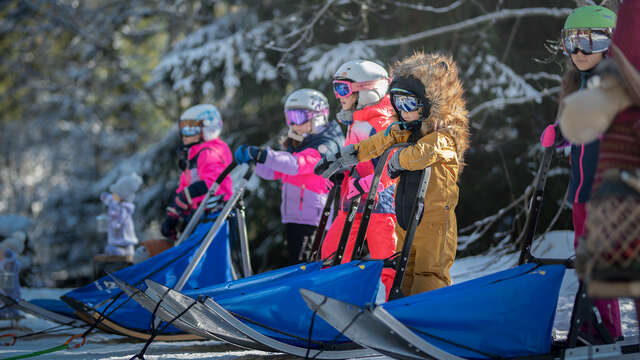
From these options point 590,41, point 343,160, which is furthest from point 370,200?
point 590,41

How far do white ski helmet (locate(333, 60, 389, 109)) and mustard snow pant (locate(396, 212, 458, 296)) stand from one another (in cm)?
136

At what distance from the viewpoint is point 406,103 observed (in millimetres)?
4023

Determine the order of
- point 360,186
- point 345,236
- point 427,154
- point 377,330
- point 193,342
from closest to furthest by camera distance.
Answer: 1. point 377,330
2. point 427,154
3. point 345,236
4. point 360,186
5. point 193,342

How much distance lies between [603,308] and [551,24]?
5462 mm

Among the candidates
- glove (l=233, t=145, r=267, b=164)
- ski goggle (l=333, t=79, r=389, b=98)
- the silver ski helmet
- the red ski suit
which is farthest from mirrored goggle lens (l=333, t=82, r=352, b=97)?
glove (l=233, t=145, r=267, b=164)

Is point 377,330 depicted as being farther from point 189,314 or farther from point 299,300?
point 189,314

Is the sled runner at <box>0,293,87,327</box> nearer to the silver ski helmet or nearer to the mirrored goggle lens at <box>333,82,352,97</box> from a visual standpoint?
the silver ski helmet

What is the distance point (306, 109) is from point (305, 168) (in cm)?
63

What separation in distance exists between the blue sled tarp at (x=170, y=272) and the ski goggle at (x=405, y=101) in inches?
77.1

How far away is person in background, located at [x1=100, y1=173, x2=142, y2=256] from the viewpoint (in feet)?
24.8

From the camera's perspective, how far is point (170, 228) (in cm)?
609

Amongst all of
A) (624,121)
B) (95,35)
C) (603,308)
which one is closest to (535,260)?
(603,308)

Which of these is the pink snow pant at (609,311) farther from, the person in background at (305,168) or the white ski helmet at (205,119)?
the white ski helmet at (205,119)

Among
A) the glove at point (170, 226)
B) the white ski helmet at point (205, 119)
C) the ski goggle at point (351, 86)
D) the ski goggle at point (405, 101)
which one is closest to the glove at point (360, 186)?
the ski goggle at point (405, 101)
